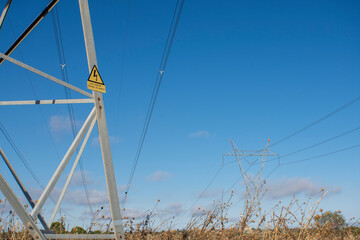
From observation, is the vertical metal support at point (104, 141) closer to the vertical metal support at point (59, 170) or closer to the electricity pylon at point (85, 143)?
the electricity pylon at point (85, 143)

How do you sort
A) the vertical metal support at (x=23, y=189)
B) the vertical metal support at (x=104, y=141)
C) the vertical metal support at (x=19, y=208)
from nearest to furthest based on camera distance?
the vertical metal support at (x=19, y=208), the vertical metal support at (x=104, y=141), the vertical metal support at (x=23, y=189)

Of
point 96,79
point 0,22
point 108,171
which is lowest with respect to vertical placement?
point 108,171

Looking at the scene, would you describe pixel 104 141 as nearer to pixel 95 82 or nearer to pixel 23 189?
pixel 95 82

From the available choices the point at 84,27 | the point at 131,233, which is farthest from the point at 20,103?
the point at 131,233

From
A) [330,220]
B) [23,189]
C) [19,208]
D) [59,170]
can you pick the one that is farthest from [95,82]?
[330,220]

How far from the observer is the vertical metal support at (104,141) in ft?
17.7

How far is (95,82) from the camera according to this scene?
576 centimetres

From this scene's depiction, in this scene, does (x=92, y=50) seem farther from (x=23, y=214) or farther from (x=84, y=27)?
(x=23, y=214)

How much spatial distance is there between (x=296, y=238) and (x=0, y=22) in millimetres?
7314

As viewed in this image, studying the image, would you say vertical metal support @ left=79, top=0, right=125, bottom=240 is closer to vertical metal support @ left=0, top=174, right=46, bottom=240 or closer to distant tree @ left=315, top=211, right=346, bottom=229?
vertical metal support @ left=0, top=174, right=46, bottom=240

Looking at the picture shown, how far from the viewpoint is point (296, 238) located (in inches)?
226

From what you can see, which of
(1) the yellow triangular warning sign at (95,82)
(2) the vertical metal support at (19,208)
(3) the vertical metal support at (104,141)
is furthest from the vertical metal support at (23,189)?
(1) the yellow triangular warning sign at (95,82)

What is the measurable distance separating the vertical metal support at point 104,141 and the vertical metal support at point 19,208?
46.5 inches

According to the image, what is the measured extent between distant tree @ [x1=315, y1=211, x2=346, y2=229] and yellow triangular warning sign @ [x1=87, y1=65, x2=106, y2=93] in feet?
14.7
